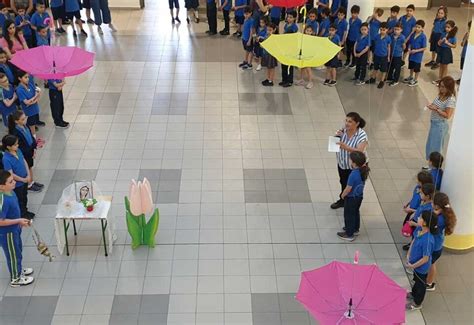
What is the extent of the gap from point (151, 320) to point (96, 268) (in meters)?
1.15

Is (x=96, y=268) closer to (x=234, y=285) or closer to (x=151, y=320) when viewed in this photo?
(x=151, y=320)

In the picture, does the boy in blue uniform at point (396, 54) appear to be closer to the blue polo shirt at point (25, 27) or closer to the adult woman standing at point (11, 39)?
the adult woman standing at point (11, 39)

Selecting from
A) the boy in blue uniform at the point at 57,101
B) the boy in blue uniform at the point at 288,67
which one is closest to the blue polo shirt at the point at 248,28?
the boy in blue uniform at the point at 288,67

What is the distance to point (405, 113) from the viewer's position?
10.5 m

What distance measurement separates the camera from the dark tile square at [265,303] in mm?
6543

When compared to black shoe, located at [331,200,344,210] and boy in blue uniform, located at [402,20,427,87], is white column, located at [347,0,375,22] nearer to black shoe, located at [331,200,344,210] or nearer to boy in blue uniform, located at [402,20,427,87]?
boy in blue uniform, located at [402,20,427,87]

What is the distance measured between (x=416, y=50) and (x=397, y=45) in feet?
1.30

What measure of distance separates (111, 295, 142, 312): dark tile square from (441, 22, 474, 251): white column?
3.94 meters

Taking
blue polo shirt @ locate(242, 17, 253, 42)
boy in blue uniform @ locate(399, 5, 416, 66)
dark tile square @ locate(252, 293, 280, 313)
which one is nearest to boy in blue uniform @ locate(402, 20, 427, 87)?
boy in blue uniform @ locate(399, 5, 416, 66)

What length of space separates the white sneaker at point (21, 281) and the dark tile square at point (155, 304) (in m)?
1.39

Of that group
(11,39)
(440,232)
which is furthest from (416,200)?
(11,39)

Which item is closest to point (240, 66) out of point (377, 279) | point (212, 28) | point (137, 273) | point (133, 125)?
point (212, 28)

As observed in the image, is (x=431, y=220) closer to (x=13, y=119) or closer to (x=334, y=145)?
(x=334, y=145)

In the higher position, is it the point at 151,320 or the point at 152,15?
the point at 152,15
